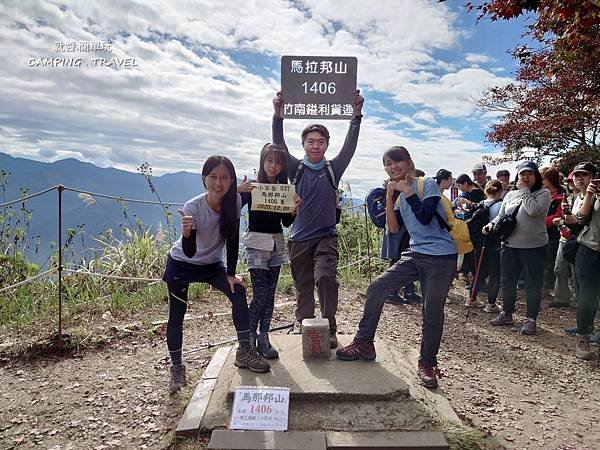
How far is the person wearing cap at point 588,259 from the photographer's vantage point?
156 inches

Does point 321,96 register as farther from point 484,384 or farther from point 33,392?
point 33,392

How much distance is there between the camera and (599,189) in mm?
3859

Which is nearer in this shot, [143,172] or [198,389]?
[198,389]

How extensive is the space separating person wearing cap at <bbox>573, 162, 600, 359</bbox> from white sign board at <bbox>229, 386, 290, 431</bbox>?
124 inches

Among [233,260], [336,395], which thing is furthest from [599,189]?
[233,260]

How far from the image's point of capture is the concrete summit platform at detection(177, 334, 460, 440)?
267 centimetres

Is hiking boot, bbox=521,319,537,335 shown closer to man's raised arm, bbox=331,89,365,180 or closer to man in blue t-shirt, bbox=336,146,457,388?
man in blue t-shirt, bbox=336,146,457,388

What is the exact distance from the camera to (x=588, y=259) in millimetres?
4043

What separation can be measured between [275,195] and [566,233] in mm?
3649

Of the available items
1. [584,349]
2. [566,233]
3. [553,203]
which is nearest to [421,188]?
[584,349]

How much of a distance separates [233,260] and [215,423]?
3.62 feet

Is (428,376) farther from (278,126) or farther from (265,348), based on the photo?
(278,126)

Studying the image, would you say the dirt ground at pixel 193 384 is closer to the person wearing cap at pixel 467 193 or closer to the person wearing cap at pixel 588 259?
the person wearing cap at pixel 588 259

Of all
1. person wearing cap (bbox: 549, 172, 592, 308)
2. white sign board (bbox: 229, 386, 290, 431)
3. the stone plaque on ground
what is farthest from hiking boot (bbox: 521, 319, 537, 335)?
white sign board (bbox: 229, 386, 290, 431)
